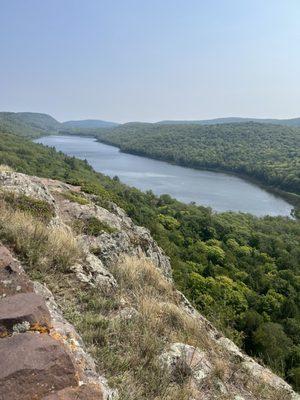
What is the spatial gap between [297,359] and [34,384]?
26.7 m

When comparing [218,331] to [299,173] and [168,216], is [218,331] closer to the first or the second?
[168,216]

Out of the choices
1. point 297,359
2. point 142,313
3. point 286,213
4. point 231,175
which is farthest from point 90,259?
point 231,175

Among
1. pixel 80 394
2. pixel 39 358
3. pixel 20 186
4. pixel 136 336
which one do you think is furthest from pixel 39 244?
pixel 20 186

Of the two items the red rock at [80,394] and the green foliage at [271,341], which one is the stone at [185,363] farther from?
the green foliage at [271,341]

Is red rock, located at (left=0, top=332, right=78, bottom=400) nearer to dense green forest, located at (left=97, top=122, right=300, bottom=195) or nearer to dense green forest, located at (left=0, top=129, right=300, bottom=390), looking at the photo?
dense green forest, located at (left=0, top=129, right=300, bottom=390)

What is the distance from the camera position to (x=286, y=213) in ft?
254

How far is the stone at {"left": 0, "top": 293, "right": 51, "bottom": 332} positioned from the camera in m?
2.89

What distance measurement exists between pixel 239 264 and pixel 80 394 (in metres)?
44.9

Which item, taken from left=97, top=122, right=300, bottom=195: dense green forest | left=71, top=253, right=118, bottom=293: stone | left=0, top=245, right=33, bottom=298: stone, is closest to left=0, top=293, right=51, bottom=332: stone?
left=0, top=245, right=33, bottom=298: stone

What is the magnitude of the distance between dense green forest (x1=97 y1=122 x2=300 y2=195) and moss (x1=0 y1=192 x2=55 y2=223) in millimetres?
92311

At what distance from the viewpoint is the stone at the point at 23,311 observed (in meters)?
2.89

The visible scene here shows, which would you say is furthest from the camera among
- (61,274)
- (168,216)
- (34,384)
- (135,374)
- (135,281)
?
(168,216)

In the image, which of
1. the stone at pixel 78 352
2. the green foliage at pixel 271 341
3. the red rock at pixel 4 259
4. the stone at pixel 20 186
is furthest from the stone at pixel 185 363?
the green foliage at pixel 271 341

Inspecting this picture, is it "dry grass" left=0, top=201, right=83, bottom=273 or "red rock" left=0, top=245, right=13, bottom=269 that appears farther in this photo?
"dry grass" left=0, top=201, right=83, bottom=273
